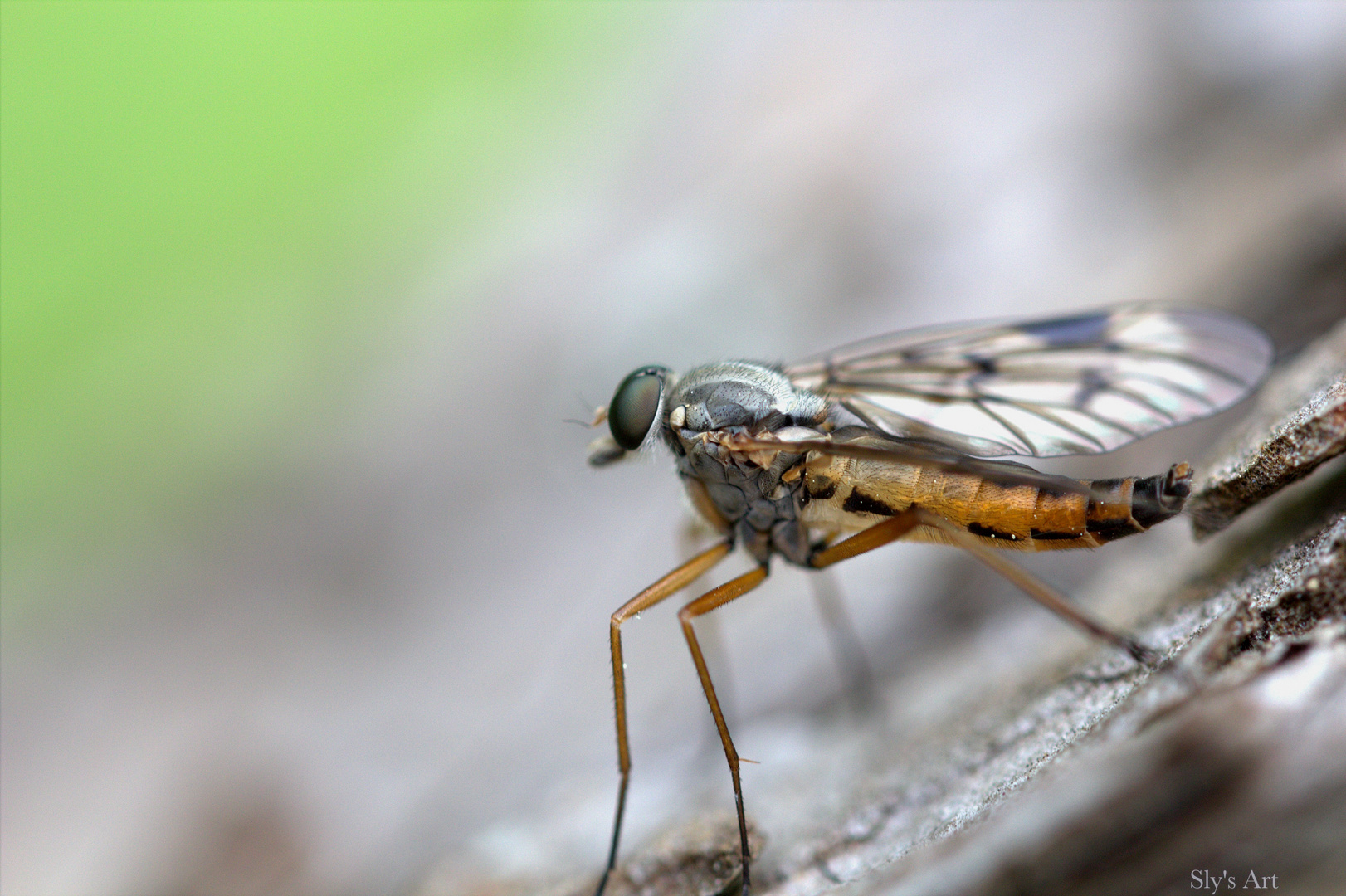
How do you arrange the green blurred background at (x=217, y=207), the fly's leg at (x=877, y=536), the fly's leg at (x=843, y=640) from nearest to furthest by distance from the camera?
1. the fly's leg at (x=877, y=536)
2. the fly's leg at (x=843, y=640)
3. the green blurred background at (x=217, y=207)

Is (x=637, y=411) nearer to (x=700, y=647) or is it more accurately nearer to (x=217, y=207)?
(x=700, y=647)

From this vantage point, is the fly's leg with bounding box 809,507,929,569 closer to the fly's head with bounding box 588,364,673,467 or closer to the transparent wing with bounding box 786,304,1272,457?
the transparent wing with bounding box 786,304,1272,457

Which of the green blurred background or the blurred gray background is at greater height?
the green blurred background

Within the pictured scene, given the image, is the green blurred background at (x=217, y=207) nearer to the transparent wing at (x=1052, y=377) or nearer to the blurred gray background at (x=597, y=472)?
the blurred gray background at (x=597, y=472)

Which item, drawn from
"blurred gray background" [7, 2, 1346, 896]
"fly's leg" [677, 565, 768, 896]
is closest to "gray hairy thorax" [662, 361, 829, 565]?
"fly's leg" [677, 565, 768, 896]

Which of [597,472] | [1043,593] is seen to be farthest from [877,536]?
[597,472]

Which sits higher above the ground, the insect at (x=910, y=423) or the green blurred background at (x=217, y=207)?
the green blurred background at (x=217, y=207)

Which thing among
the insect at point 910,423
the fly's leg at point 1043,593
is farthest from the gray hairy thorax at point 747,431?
the fly's leg at point 1043,593
